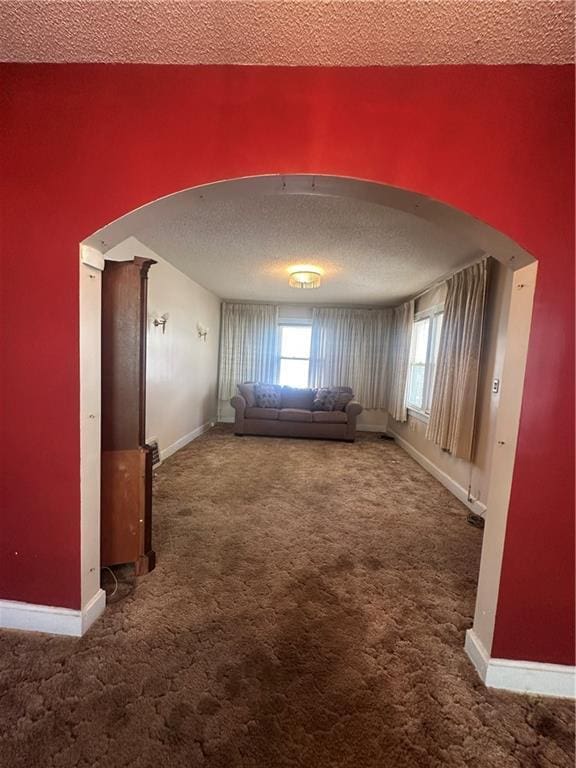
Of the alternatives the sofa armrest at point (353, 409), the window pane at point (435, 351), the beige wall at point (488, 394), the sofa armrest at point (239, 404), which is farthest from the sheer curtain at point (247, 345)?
the beige wall at point (488, 394)

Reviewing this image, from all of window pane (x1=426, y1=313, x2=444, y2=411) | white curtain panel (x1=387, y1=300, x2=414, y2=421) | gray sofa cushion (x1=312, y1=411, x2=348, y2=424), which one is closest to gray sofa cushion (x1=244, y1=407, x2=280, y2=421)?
gray sofa cushion (x1=312, y1=411, x2=348, y2=424)

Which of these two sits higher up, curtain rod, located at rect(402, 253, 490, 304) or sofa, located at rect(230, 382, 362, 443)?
curtain rod, located at rect(402, 253, 490, 304)

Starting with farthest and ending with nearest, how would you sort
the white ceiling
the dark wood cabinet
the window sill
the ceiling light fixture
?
the window sill, the ceiling light fixture, the white ceiling, the dark wood cabinet

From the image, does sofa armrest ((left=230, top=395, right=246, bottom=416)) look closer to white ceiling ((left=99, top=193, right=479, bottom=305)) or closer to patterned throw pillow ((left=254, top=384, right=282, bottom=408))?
patterned throw pillow ((left=254, top=384, right=282, bottom=408))

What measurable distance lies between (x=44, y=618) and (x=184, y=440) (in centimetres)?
317

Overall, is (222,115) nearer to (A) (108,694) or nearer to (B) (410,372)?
(A) (108,694)

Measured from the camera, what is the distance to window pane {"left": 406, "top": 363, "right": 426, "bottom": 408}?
15.2 feet

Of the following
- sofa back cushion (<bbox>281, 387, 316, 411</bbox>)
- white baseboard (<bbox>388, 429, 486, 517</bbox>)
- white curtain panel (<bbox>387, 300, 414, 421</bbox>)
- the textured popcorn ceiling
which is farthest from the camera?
sofa back cushion (<bbox>281, 387, 316, 411</bbox>)

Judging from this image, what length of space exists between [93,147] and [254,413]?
14.0ft

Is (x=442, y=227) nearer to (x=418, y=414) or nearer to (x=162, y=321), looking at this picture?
(x=162, y=321)

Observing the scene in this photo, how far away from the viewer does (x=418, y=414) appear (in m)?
4.52

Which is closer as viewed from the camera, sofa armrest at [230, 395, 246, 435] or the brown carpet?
the brown carpet

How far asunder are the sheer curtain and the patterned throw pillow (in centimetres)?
73

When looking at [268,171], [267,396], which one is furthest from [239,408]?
[268,171]
